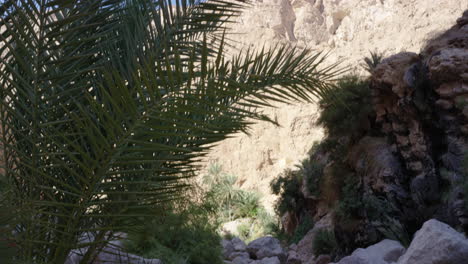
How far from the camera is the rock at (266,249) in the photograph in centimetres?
1284

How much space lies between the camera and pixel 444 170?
8867 mm

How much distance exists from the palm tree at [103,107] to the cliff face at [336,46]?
21.0m

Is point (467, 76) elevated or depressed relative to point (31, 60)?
depressed

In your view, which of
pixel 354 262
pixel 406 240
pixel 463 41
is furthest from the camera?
pixel 463 41

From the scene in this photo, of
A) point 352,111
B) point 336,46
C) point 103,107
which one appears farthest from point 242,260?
point 336,46

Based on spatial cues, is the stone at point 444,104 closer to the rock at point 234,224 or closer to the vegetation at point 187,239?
Answer: the vegetation at point 187,239

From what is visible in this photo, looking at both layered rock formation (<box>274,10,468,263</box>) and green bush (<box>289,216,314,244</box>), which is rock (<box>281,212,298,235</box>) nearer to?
green bush (<box>289,216,314,244</box>)

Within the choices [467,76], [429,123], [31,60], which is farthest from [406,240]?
[31,60]

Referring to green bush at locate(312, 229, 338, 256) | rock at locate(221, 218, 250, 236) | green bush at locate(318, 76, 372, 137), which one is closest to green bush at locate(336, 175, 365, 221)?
green bush at locate(312, 229, 338, 256)

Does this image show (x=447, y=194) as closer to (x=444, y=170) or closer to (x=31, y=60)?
(x=444, y=170)

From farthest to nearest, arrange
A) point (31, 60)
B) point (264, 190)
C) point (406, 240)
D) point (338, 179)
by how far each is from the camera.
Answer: point (264, 190)
point (338, 179)
point (406, 240)
point (31, 60)

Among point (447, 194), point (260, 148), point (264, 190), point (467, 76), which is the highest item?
point (467, 76)

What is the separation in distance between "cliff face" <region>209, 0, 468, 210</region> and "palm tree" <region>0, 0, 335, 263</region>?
68.8ft

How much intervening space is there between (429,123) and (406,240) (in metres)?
2.61
